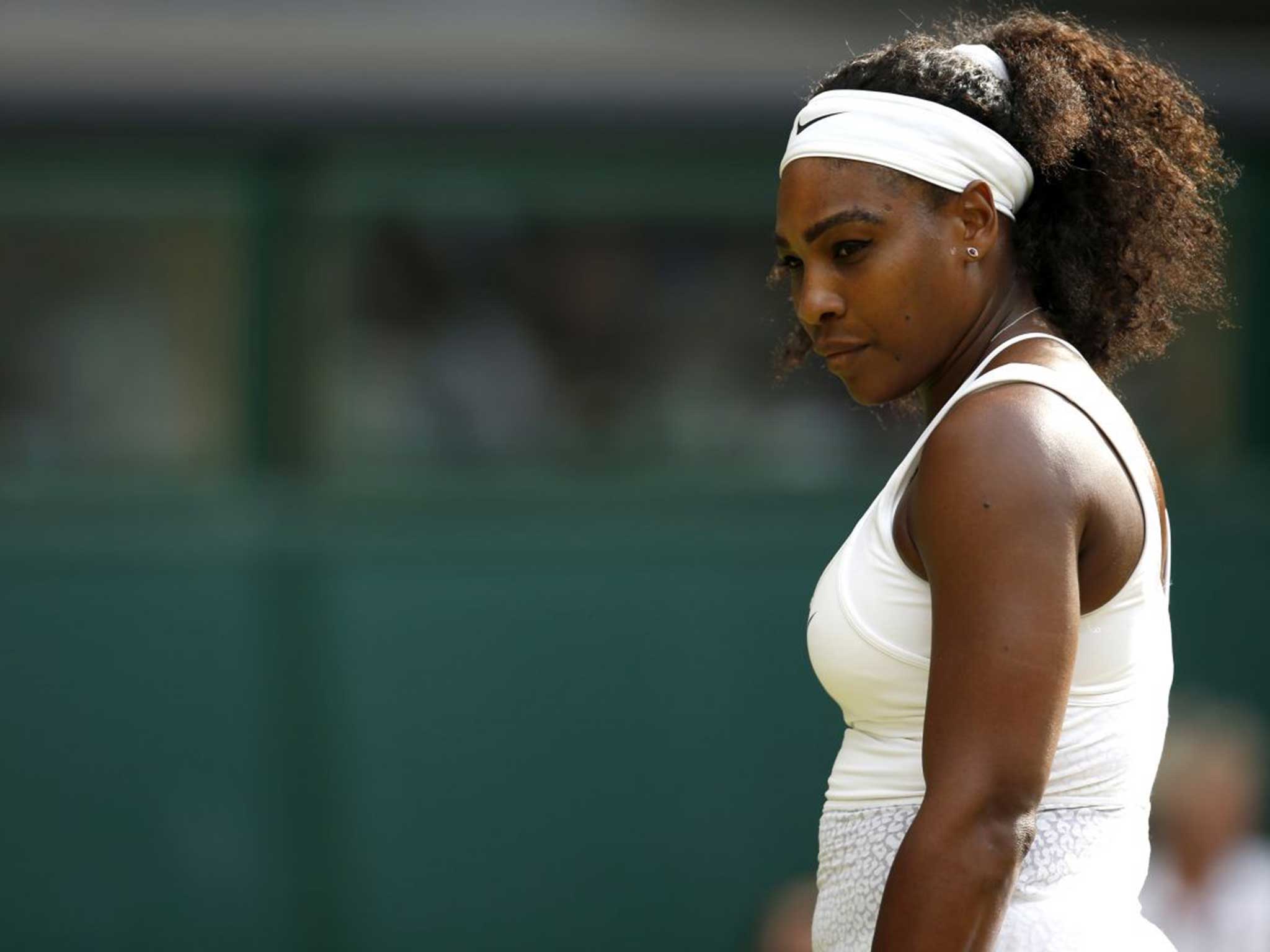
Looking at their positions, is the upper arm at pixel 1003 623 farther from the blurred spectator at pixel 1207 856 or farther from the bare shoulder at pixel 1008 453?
the blurred spectator at pixel 1207 856

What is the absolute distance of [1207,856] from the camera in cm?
458

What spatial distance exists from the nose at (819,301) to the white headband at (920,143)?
5.5 inches

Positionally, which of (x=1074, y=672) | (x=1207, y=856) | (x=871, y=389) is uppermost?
(x=871, y=389)

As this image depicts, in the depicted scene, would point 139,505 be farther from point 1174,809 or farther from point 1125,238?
point 1125,238

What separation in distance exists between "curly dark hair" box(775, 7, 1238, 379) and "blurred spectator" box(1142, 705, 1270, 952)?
2.57 metres

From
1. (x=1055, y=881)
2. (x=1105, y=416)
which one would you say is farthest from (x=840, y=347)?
(x=1055, y=881)

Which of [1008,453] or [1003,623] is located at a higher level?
[1008,453]

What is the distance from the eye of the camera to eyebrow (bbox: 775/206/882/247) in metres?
2.03

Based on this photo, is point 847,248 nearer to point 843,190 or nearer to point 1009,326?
point 843,190

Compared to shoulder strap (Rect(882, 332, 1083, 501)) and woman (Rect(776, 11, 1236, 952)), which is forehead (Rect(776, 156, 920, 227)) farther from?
shoulder strap (Rect(882, 332, 1083, 501))

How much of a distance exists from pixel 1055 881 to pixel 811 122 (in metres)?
0.88

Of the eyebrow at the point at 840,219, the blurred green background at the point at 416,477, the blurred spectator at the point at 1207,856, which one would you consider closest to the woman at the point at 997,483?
the eyebrow at the point at 840,219

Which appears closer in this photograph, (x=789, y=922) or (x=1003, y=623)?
(x=1003, y=623)

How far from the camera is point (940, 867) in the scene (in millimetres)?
1780
